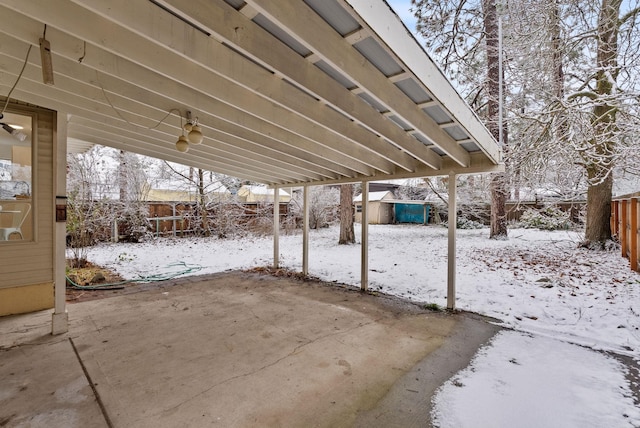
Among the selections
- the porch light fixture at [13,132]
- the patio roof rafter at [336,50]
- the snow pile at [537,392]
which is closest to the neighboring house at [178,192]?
the porch light fixture at [13,132]

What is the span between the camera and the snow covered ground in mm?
2020

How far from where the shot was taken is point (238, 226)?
39.7 ft

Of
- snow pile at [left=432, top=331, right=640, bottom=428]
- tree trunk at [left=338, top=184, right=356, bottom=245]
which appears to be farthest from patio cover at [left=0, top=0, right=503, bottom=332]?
tree trunk at [left=338, top=184, right=356, bottom=245]

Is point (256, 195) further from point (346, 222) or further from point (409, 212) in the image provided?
point (409, 212)

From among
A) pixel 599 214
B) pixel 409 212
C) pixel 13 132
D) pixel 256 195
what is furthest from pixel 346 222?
pixel 409 212

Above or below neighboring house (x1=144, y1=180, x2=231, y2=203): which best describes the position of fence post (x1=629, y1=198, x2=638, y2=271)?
below

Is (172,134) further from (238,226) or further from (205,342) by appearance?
(238,226)

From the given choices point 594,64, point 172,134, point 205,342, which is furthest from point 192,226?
point 594,64

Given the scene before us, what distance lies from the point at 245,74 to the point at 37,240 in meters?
3.44

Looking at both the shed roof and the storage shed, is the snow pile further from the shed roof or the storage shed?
the storage shed

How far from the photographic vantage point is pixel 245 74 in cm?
214

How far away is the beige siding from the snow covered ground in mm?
2338

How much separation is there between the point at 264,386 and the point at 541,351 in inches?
102

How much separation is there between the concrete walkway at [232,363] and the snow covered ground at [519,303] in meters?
0.33
